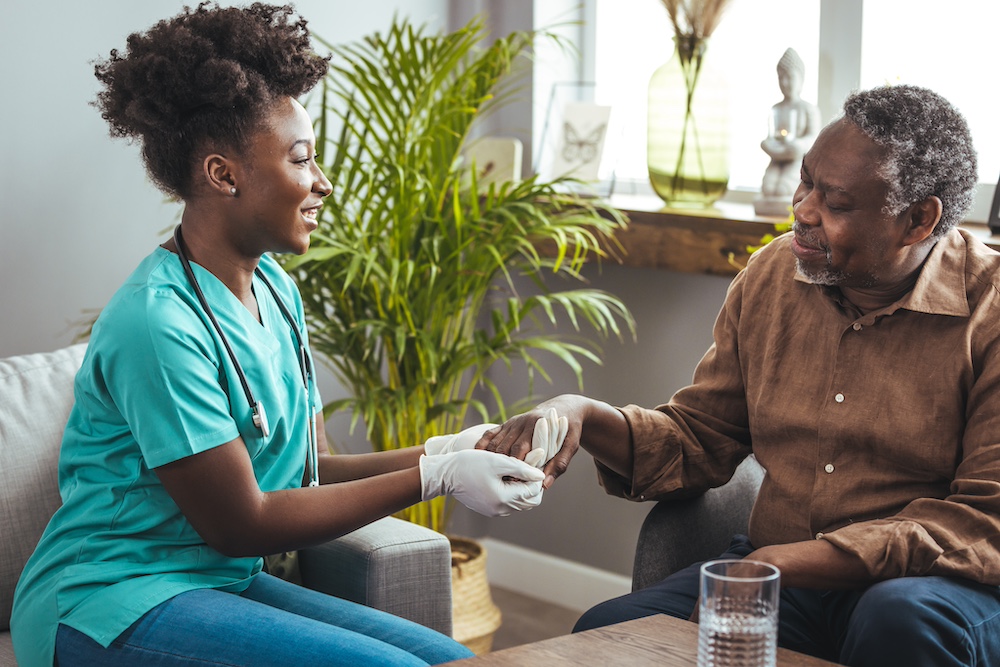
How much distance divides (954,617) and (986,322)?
428 mm

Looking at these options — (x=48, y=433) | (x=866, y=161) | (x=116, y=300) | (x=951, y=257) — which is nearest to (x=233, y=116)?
(x=116, y=300)

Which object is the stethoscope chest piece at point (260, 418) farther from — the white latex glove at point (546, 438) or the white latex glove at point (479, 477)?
the white latex glove at point (546, 438)

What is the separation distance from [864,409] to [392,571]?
74 cm

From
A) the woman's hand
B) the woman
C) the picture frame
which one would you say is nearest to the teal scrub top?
the woman

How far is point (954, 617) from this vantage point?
1.40 metres

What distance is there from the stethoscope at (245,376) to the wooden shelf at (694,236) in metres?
1.07

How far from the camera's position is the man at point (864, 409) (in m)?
1.48

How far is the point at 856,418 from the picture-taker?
165 cm

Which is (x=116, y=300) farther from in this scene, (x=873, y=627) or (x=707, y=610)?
(x=873, y=627)

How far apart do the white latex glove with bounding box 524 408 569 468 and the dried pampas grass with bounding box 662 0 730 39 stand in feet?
4.23

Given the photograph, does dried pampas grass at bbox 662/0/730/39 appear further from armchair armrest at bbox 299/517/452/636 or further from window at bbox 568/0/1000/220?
armchair armrest at bbox 299/517/452/636

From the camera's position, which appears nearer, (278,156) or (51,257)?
(278,156)

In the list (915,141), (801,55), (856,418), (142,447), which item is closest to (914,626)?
(856,418)

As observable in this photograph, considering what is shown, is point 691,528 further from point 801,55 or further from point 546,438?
point 801,55
